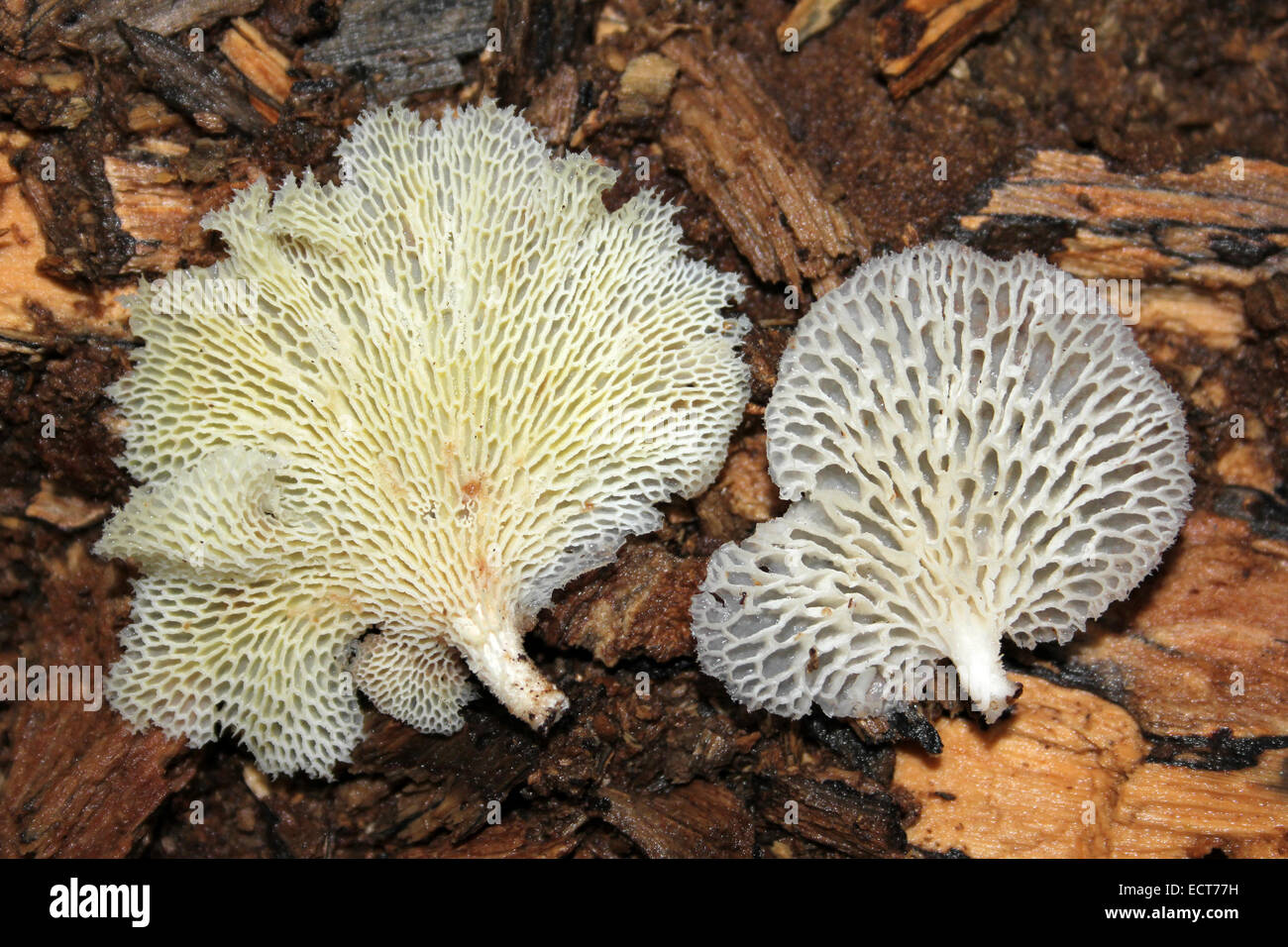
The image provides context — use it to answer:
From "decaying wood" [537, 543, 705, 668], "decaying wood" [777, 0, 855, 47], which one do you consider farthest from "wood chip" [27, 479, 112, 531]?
"decaying wood" [777, 0, 855, 47]

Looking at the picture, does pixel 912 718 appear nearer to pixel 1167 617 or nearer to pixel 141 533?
pixel 1167 617

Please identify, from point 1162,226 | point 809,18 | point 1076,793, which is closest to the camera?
point 1076,793

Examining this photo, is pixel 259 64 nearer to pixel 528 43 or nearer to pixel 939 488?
pixel 528 43

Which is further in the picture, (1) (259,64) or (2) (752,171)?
(2) (752,171)

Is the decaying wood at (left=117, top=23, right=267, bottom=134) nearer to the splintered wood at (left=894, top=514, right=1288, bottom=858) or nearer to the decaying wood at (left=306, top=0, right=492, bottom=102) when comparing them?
the decaying wood at (left=306, top=0, right=492, bottom=102)

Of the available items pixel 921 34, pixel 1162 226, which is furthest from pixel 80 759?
pixel 1162 226
